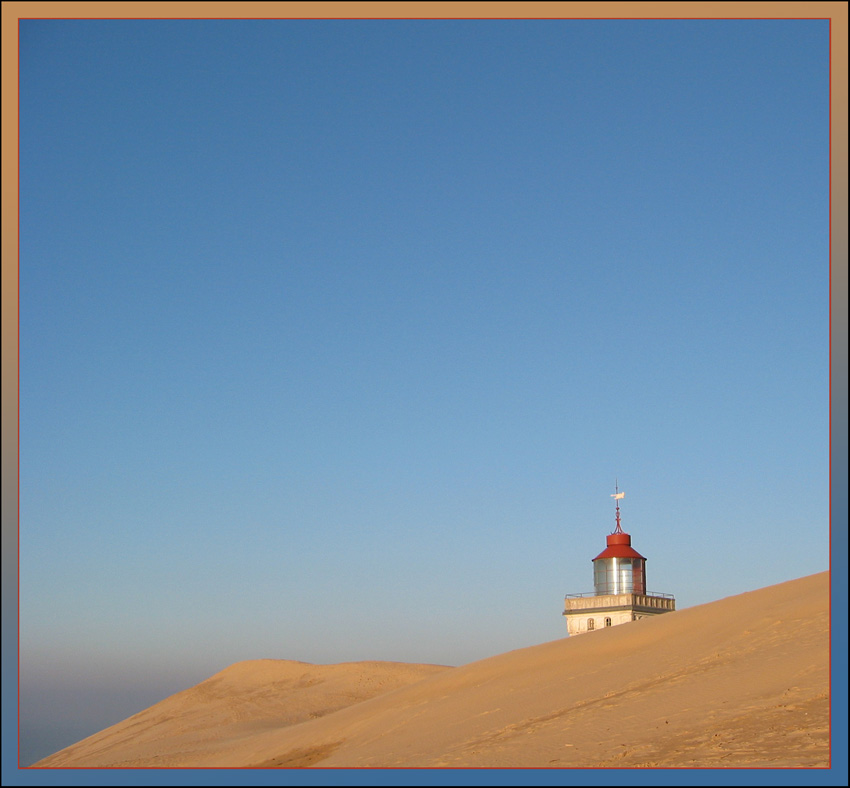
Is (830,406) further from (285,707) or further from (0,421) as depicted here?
(285,707)

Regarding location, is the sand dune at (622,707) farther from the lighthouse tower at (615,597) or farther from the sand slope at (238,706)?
the lighthouse tower at (615,597)

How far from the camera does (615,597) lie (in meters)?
50.4

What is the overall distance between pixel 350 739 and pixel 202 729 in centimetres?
2170

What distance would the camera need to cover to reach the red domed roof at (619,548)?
5125 cm

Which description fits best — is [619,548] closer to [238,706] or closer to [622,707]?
[238,706]

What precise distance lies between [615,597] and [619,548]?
2617 millimetres

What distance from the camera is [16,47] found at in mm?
11422

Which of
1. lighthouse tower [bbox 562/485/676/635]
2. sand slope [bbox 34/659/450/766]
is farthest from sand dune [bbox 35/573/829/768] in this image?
lighthouse tower [bbox 562/485/676/635]

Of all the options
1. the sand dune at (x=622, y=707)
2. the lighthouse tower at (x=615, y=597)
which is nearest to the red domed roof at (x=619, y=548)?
the lighthouse tower at (x=615, y=597)

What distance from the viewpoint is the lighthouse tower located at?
50062 millimetres

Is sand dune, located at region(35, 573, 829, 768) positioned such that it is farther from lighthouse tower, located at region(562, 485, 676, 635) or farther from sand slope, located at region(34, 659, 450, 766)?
lighthouse tower, located at region(562, 485, 676, 635)

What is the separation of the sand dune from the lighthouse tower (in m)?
21.1

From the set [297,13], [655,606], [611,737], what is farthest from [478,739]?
[655,606]

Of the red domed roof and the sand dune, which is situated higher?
the red domed roof
